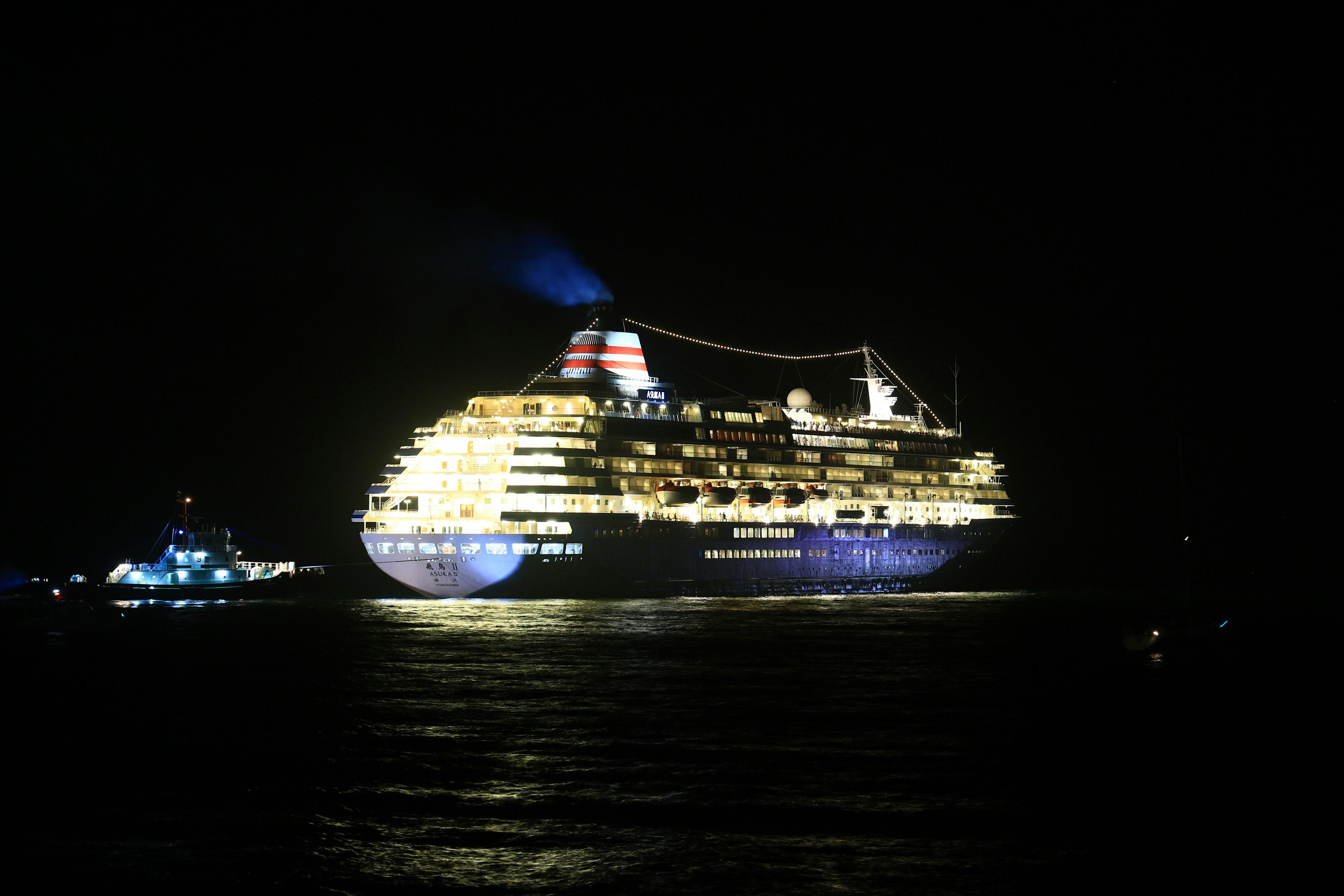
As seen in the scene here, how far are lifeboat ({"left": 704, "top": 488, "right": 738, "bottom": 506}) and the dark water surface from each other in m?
30.8

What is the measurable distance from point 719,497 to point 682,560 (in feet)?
18.6

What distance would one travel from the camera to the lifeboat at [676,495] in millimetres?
79312

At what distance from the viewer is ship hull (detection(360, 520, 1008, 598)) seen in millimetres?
72000

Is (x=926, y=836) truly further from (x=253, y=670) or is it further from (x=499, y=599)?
(x=499, y=599)

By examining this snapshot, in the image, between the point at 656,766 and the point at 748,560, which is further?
the point at 748,560

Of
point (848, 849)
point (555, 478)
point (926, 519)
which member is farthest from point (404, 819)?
point (926, 519)

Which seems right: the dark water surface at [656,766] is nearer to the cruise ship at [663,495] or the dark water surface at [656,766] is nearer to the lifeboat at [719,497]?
the cruise ship at [663,495]

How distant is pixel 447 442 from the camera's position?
7406cm

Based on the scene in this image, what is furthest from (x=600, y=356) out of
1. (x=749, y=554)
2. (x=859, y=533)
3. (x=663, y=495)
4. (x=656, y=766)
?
(x=656, y=766)

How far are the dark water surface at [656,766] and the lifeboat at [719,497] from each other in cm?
3081

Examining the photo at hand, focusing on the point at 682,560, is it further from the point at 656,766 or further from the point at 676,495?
the point at 656,766

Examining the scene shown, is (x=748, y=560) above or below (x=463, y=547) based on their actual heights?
below

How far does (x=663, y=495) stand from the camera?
79.3 meters

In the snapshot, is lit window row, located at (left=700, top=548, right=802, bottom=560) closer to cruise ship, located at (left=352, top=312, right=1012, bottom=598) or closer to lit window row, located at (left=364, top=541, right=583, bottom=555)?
cruise ship, located at (left=352, top=312, right=1012, bottom=598)
